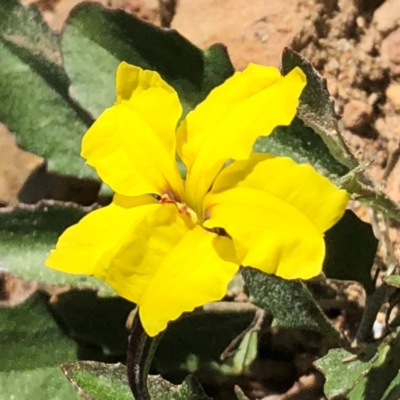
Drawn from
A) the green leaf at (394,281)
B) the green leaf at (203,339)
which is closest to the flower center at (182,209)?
the green leaf at (394,281)

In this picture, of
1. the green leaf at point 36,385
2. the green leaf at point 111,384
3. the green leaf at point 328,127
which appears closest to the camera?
the green leaf at point 328,127

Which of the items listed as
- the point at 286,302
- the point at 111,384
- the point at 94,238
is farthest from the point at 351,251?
the point at 94,238

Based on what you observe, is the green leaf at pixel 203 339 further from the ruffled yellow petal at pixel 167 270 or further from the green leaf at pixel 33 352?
the ruffled yellow petal at pixel 167 270

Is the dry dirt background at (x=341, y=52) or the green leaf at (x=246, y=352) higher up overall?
the dry dirt background at (x=341, y=52)

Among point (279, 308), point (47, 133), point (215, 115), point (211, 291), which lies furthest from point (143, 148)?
point (47, 133)

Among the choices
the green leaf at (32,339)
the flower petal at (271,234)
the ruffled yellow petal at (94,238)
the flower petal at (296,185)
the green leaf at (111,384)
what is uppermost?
the flower petal at (296,185)

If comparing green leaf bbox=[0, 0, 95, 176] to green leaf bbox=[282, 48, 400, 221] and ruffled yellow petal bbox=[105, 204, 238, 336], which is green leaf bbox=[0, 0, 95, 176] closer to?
green leaf bbox=[282, 48, 400, 221]

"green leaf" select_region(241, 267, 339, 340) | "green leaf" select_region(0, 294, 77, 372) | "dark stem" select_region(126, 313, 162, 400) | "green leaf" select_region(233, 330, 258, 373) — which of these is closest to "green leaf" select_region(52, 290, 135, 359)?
"green leaf" select_region(0, 294, 77, 372)

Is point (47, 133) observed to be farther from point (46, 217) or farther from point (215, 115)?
point (215, 115)

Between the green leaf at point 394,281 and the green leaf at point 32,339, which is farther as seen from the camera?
the green leaf at point 32,339
